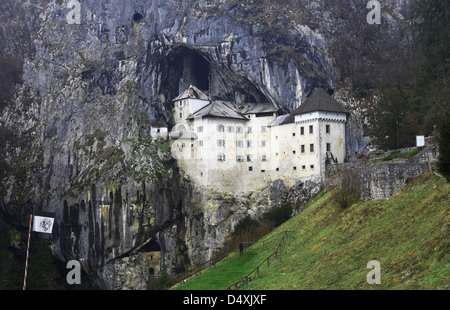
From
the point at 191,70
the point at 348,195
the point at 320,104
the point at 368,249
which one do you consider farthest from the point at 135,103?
the point at 368,249

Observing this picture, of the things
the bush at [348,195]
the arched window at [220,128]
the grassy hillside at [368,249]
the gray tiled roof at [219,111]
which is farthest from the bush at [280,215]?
the bush at [348,195]

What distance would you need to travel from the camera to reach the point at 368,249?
1234 inches

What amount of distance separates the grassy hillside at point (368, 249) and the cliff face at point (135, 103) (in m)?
30.9

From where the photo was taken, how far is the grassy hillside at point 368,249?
1024 inches

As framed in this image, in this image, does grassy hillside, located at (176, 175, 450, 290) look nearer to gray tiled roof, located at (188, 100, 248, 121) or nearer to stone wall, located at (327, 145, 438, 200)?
stone wall, located at (327, 145, 438, 200)

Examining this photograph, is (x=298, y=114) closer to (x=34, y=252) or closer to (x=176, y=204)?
(x=176, y=204)

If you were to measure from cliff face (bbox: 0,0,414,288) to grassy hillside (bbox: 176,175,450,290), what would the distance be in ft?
102

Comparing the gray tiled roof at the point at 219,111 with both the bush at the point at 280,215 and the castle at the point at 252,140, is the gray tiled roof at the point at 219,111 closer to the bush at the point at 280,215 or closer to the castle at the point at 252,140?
the castle at the point at 252,140

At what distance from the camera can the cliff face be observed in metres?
75.1

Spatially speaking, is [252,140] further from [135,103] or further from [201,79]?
[135,103]

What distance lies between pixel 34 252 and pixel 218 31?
128 ft

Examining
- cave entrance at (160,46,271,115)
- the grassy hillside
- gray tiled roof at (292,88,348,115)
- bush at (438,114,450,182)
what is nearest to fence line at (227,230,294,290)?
the grassy hillside

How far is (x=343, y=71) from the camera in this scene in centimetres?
7612

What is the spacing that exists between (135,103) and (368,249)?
55630 millimetres
